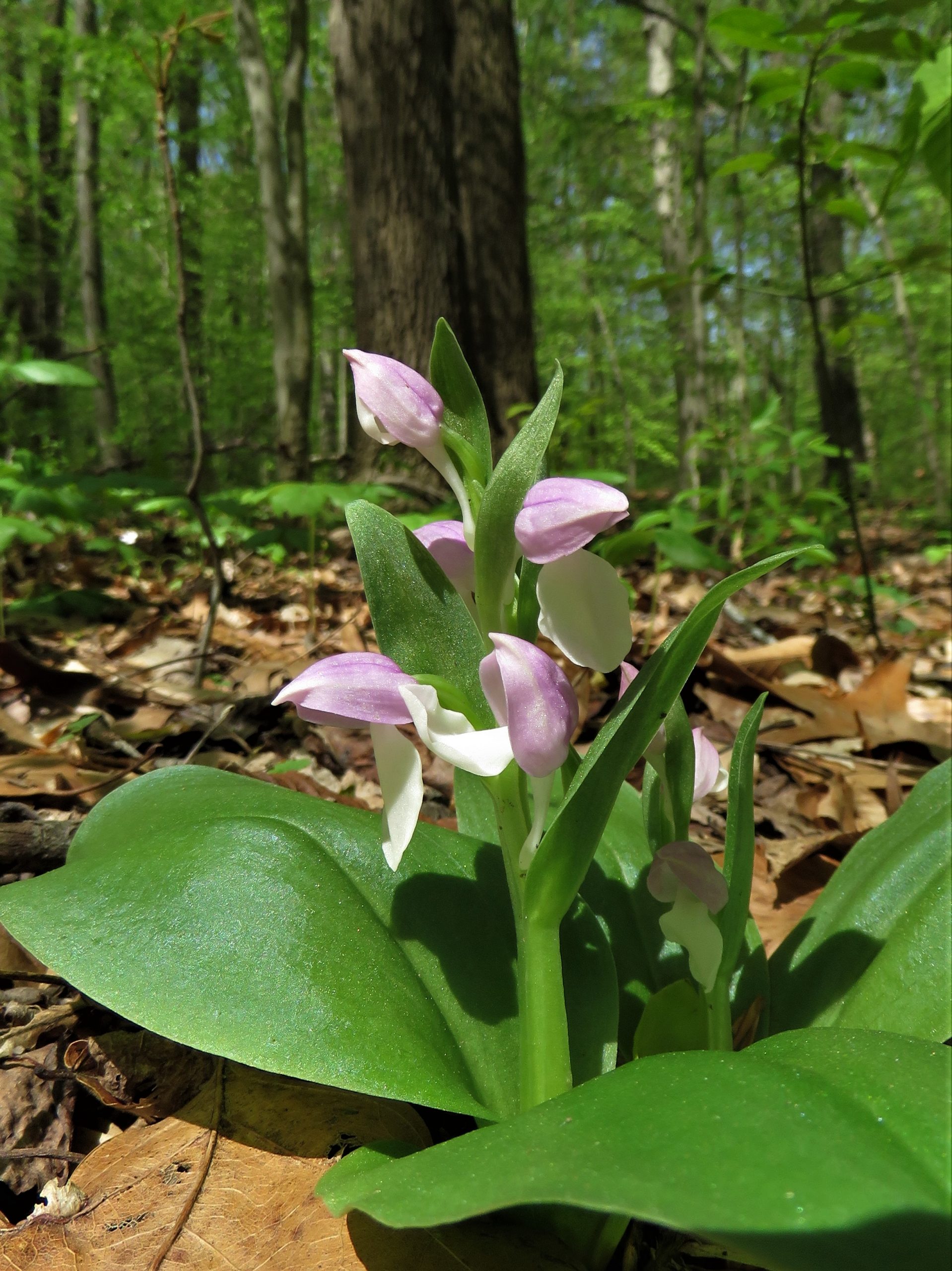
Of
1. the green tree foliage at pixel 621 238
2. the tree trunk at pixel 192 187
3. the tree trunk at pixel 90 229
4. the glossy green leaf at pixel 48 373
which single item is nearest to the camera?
the green tree foliage at pixel 621 238

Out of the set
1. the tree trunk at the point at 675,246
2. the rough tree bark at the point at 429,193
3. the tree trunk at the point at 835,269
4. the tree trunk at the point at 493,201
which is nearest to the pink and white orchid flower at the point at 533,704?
the tree trunk at the point at 675,246

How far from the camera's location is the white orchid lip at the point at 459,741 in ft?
2.51

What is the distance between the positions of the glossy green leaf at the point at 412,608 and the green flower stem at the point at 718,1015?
38 cm

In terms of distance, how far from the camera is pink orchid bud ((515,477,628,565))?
0.77 metres

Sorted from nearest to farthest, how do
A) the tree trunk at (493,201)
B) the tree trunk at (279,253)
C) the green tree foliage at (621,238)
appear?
the green tree foliage at (621,238), the tree trunk at (493,201), the tree trunk at (279,253)

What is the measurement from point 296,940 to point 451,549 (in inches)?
17.2

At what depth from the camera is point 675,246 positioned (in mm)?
6414

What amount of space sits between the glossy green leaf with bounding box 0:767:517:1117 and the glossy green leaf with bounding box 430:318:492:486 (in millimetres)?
459

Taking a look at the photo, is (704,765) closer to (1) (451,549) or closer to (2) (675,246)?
(1) (451,549)

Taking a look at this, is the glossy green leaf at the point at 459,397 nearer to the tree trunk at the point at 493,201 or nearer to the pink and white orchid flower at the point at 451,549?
the pink and white orchid flower at the point at 451,549

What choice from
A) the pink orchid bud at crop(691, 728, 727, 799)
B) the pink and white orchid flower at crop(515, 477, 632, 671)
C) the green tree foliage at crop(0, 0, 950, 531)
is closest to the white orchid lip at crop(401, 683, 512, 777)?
the pink and white orchid flower at crop(515, 477, 632, 671)

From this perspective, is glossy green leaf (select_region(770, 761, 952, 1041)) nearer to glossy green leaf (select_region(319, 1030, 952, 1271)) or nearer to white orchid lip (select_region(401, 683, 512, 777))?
glossy green leaf (select_region(319, 1030, 952, 1271))

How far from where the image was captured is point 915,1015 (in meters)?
0.87

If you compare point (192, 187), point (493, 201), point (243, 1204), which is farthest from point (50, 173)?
point (243, 1204)
